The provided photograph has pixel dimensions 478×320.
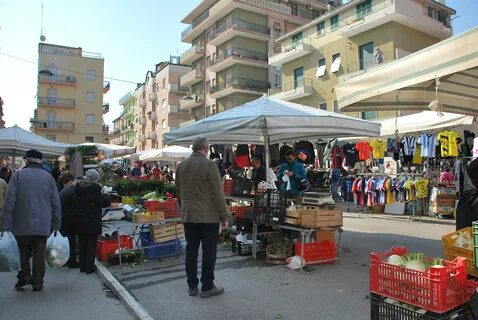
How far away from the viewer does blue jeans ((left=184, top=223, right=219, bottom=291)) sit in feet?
16.7

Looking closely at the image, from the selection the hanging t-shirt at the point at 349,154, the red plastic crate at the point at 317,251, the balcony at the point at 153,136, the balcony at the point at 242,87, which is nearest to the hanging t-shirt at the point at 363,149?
the hanging t-shirt at the point at 349,154

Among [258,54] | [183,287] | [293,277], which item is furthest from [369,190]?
[258,54]

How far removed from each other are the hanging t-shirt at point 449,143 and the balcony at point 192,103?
3813 cm

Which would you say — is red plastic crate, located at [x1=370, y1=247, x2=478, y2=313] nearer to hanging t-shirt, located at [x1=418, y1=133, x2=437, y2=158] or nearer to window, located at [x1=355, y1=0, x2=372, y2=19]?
hanging t-shirt, located at [x1=418, y1=133, x2=437, y2=158]

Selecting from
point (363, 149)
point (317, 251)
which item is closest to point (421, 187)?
point (363, 149)

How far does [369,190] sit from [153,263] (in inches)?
318

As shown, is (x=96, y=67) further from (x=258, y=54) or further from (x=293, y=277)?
(x=293, y=277)

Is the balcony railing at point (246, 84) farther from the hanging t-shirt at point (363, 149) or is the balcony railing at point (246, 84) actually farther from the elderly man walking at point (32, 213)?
the elderly man walking at point (32, 213)

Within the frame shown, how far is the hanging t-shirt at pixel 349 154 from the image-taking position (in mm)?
14293

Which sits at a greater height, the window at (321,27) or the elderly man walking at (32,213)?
the window at (321,27)

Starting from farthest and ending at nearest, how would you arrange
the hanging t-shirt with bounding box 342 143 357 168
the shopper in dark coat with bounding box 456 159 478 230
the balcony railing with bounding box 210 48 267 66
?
the balcony railing with bounding box 210 48 267 66, the hanging t-shirt with bounding box 342 143 357 168, the shopper in dark coat with bounding box 456 159 478 230

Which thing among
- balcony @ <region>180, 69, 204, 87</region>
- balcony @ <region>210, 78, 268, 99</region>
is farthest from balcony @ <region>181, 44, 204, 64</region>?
balcony @ <region>210, 78, 268, 99</region>

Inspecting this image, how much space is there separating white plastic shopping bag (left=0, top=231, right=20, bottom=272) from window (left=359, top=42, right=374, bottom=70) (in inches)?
991

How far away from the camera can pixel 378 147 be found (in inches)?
525
